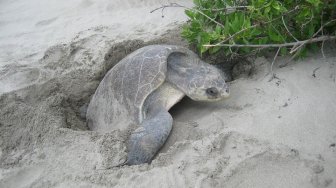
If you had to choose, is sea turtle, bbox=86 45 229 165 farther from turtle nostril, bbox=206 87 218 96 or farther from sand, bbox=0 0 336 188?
sand, bbox=0 0 336 188

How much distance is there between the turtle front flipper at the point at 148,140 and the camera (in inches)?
75.6

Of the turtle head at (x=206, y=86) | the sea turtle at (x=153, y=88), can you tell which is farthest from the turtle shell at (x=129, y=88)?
the turtle head at (x=206, y=86)

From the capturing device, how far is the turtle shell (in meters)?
2.29

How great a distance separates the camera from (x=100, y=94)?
8.71 ft

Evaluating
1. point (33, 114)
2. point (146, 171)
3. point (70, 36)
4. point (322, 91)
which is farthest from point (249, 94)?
point (70, 36)

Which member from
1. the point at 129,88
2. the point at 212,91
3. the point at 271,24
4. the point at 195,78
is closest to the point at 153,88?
the point at 129,88

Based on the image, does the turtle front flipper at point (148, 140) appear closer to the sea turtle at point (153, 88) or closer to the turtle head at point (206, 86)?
the sea turtle at point (153, 88)

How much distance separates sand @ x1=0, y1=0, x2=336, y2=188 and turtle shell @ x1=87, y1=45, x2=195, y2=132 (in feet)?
0.67

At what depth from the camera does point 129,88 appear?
235 centimetres

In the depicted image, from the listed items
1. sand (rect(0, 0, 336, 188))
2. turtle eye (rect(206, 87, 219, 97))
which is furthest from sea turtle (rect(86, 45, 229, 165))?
sand (rect(0, 0, 336, 188))

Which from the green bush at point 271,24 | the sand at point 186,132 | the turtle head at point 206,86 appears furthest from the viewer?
the turtle head at point 206,86

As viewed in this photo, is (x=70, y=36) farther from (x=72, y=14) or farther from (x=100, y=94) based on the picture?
(x=100, y=94)

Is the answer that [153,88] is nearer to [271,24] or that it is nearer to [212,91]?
[212,91]

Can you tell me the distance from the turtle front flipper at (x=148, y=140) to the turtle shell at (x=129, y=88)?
272 millimetres
